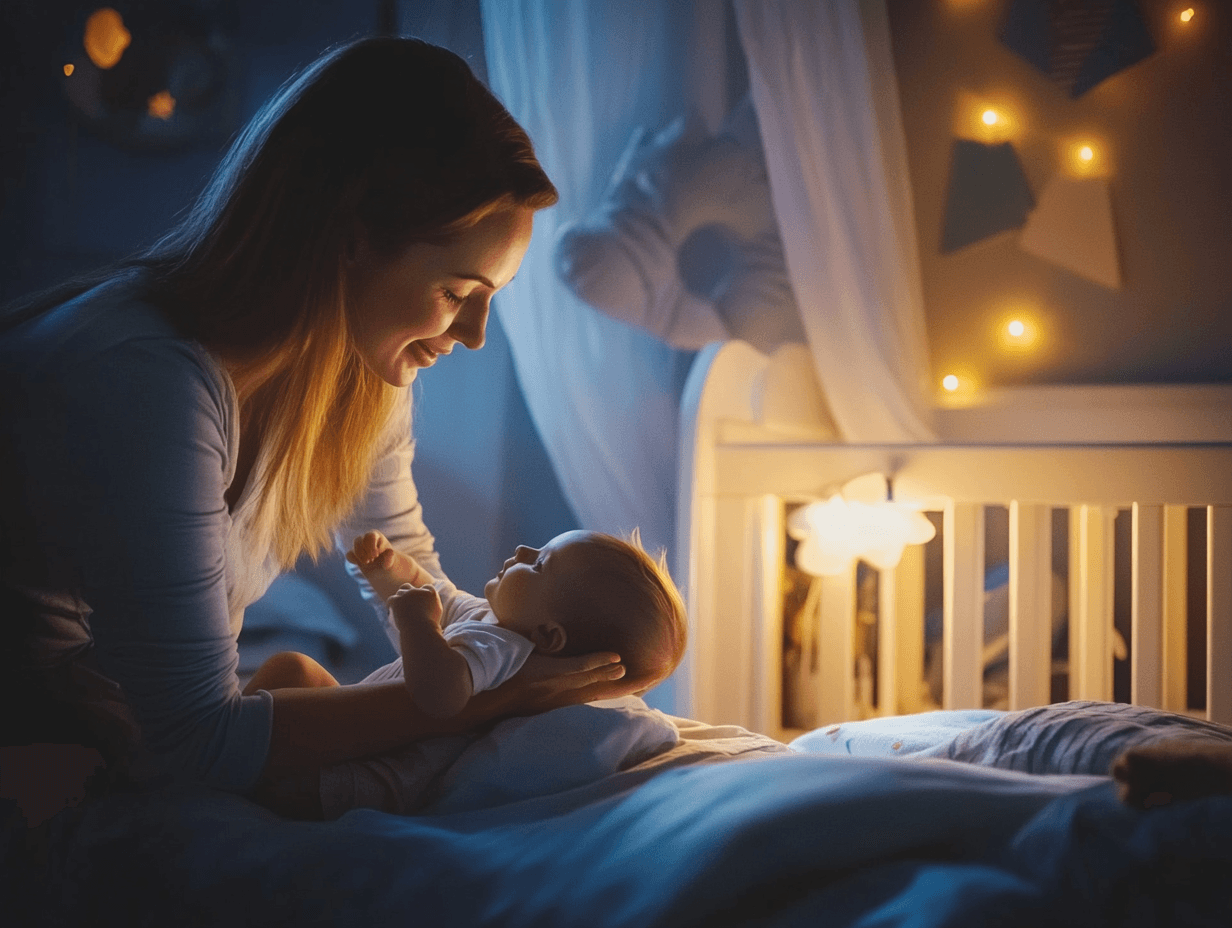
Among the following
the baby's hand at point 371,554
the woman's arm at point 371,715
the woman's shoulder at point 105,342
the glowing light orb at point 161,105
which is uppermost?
the glowing light orb at point 161,105

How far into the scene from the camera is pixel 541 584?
1.01 meters

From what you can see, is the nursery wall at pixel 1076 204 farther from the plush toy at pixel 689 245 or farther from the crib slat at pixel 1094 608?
the crib slat at pixel 1094 608

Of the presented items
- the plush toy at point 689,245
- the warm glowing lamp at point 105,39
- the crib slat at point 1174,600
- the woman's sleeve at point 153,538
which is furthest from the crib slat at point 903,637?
the warm glowing lamp at point 105,39

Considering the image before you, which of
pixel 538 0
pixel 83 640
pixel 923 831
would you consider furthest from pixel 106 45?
pixel 923 831

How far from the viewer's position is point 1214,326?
2104 millimetres

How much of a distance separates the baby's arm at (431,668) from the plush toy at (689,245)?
42.6 inches

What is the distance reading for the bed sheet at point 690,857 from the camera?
57 cm

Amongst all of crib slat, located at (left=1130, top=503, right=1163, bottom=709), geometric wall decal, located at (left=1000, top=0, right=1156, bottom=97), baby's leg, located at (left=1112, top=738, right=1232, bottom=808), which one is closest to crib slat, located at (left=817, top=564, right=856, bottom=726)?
crib slat, located at (left=1130, top=503, right=1163, bottom=709)

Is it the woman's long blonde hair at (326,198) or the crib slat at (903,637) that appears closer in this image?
→ the woman's long blonde hair at (326,198)

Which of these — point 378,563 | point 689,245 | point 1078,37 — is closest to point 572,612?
point 378,563

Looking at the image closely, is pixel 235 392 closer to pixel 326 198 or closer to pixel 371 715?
pixel 326 198

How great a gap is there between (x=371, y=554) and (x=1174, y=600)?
4.39 feet

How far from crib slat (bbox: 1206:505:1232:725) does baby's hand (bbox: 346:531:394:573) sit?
117 cm

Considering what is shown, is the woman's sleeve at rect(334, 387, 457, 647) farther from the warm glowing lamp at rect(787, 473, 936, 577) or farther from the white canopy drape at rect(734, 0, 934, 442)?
the white canopy drape at rect(734, 0, 934, 442)
